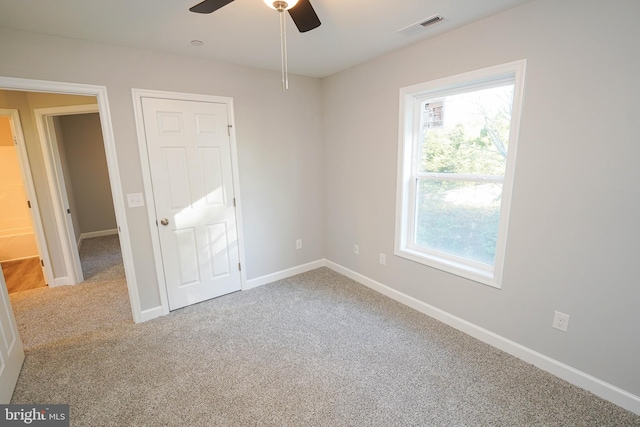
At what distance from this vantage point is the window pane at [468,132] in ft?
7.03

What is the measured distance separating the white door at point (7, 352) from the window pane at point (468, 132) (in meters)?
3.45

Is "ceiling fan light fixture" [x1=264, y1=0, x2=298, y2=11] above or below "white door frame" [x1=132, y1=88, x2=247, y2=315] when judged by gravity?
above

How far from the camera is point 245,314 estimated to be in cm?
279

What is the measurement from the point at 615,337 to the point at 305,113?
3325 mm

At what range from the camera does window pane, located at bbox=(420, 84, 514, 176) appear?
214 cm

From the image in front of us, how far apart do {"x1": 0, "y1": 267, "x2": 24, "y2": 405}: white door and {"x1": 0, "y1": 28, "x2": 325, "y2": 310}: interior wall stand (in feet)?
2.71

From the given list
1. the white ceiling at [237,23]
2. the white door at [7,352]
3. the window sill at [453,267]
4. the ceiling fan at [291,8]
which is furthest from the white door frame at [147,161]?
Result: the window sill at [453,267]

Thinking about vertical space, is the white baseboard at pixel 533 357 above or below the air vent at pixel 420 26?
below

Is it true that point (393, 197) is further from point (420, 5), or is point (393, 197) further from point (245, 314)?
point (245, 314)

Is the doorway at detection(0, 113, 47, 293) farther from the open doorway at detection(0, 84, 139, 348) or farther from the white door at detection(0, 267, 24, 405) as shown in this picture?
the white door at detection(0, 267, 24, 405)

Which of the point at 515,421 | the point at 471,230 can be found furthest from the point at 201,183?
the point at 515,421

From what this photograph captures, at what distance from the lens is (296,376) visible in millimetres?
1979

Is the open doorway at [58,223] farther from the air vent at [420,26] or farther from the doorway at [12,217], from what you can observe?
the air vent at [420,26]

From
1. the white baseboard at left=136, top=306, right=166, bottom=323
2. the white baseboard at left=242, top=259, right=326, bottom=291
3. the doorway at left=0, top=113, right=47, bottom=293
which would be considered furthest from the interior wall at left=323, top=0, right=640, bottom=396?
the doorway at left=0, top=113, right=47, bottom=293
